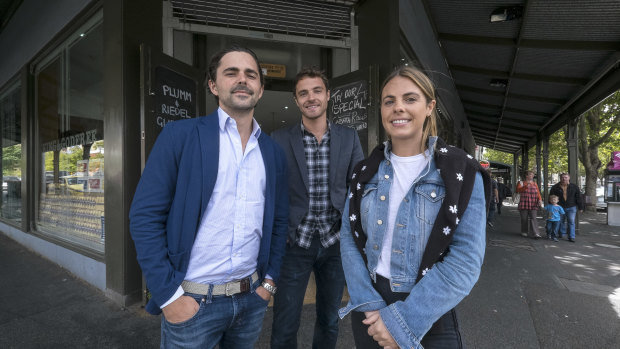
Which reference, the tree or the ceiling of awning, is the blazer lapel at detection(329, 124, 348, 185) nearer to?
the ceiling of awning

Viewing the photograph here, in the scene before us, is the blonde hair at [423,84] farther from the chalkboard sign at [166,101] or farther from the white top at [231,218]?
the chalkboard sign at [166,101]

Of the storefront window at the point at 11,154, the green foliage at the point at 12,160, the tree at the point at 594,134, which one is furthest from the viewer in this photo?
the tree at the point at 594,134

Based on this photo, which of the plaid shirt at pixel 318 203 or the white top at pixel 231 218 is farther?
the plaid shirt at pixel 318 203

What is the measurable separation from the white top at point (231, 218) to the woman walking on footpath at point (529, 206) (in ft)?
29.6

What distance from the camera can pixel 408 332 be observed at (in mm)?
1104

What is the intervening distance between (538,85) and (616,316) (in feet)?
26.0

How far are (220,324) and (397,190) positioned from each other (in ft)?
3.25

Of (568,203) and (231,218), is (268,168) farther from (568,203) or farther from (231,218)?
(568,203)

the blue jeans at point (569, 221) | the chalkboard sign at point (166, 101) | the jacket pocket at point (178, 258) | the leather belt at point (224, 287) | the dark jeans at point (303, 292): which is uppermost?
the chalkboard sign at point (166, 101)

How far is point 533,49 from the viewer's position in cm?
679

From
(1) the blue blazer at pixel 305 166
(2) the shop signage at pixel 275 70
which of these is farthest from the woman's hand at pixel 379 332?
(2) the shop signage at pixel 275 70

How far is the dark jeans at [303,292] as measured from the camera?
6.32 ft

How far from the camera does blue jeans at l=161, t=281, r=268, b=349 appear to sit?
51.7 inches

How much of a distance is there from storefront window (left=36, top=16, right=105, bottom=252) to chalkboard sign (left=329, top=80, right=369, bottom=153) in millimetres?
3266
